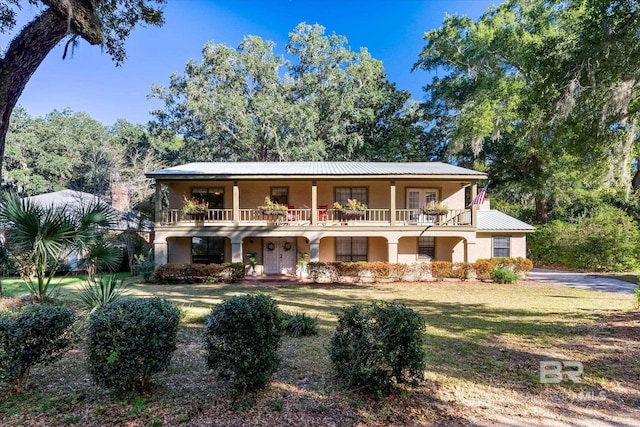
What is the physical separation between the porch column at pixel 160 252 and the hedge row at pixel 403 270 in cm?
694

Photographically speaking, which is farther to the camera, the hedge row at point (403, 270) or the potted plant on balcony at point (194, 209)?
the potted plant on balcony at point (194, 209)

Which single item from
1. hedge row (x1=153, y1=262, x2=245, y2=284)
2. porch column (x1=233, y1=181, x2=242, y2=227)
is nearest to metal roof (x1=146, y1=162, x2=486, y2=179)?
porch column (x1=233, y1=181, x2=242, y2=227)

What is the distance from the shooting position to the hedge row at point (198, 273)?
1464 cm

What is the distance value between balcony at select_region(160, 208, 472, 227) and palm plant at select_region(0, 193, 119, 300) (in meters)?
7.53

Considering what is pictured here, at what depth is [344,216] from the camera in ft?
55.0

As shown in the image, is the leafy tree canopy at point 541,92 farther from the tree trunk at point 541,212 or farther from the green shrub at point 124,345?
the green shrub at point 124,345

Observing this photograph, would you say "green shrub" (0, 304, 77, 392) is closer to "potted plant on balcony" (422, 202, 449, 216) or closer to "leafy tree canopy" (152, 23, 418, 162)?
"potted plant on balcony" (422, 202, 449, 216)

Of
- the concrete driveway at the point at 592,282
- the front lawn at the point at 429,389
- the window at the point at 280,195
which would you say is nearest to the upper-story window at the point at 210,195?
the window at the point at 280,195

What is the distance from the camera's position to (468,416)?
12.3ft

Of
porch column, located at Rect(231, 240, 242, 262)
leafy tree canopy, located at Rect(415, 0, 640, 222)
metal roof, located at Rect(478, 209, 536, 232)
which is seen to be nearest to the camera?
leafy tree canopy, located at Rect(415, 0, 640, 222)

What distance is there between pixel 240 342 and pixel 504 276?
14478mm

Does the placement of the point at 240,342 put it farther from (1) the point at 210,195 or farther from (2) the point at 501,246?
(2) the point at 501,246

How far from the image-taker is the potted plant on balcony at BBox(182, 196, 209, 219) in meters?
15.4

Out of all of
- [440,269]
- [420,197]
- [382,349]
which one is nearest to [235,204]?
[420,197]
